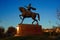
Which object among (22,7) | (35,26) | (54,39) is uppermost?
(22,7)

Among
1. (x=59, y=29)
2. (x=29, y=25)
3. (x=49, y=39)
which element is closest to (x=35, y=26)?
(x=29, y=25)

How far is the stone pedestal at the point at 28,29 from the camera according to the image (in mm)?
25016

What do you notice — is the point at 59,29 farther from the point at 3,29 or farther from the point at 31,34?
the point at 31,34

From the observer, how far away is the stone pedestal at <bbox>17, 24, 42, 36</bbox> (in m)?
25.0

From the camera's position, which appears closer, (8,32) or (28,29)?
(28,29)

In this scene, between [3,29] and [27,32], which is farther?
[3,29]

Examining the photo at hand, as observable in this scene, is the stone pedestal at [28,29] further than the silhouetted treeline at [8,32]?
No

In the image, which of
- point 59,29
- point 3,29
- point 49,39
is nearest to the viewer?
point 49,39

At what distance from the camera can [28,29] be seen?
82.8 feet

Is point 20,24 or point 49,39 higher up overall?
point 20,24

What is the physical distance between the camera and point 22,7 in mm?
25219

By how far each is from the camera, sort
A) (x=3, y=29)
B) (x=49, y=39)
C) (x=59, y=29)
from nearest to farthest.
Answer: (x=49, y=39) < (x=59, y=29) < (x=3, y=29)

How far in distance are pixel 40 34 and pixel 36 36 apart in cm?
91

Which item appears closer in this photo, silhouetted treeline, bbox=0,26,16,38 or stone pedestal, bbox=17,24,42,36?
stone pedestal, bbox=17,24,42,36
